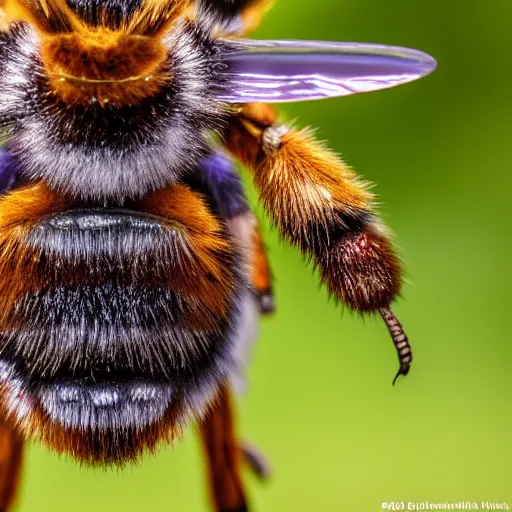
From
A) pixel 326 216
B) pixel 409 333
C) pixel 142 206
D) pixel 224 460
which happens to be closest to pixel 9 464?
pixel 224 460

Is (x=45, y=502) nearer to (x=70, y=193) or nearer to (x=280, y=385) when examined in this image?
(x=280, y=385)

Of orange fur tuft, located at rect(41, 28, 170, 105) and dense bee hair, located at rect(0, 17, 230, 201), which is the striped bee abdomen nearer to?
dense bee hair, located at rect(0, 17, 230, 201)

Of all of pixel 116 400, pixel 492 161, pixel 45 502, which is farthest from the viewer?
pixel 492 161

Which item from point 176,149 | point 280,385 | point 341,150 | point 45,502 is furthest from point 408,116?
point 176,149

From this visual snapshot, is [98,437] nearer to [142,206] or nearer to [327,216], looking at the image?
[142,206]

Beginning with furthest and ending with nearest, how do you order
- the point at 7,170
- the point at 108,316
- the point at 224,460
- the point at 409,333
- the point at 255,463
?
the point at 409,333 → the point at 255,463 → the point at 224,460 → the point at 7,170 → the point at 108,316
